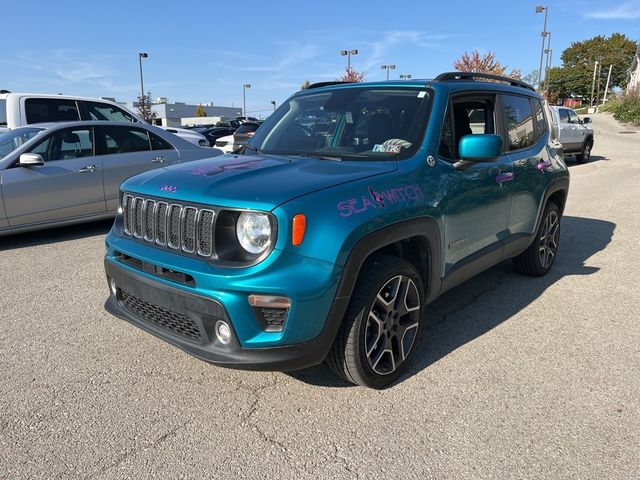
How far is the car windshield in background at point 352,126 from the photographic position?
11.0 ft

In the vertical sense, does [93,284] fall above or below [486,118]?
below

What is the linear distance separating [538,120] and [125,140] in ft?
18.1

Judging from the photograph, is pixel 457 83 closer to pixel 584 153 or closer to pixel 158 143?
pixel 158 143

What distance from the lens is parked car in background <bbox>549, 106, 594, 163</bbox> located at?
50.0ft

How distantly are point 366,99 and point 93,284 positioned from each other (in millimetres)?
3137

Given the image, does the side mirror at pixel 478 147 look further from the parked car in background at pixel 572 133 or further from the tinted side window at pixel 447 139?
the parked car in background at pixel 572 133

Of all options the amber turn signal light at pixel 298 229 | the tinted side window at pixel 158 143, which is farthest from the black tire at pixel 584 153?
the amber turn signal light at pixel 298 229

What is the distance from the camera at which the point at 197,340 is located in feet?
8.72

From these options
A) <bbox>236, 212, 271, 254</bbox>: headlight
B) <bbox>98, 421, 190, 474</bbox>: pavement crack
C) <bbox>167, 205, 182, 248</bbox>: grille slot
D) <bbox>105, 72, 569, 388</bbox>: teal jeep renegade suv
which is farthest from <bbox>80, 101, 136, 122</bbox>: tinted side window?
<bbox>98, 421, 190, 474</bbox>: pavement crack

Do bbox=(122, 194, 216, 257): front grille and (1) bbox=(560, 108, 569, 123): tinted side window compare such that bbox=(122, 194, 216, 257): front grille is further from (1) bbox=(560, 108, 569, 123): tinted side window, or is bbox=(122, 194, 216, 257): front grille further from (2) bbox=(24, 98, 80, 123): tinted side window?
(1) bbox=(560, 108, 569, 123): tinted side window

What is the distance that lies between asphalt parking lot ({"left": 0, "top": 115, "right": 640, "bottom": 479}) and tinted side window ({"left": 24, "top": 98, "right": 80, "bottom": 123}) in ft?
18.2

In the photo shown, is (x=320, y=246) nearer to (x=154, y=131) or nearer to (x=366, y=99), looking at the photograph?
(x=366, y=99)

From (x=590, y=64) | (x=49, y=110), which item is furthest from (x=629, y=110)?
(x=590, y=64)

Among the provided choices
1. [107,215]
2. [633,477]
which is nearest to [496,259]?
[633,477]
